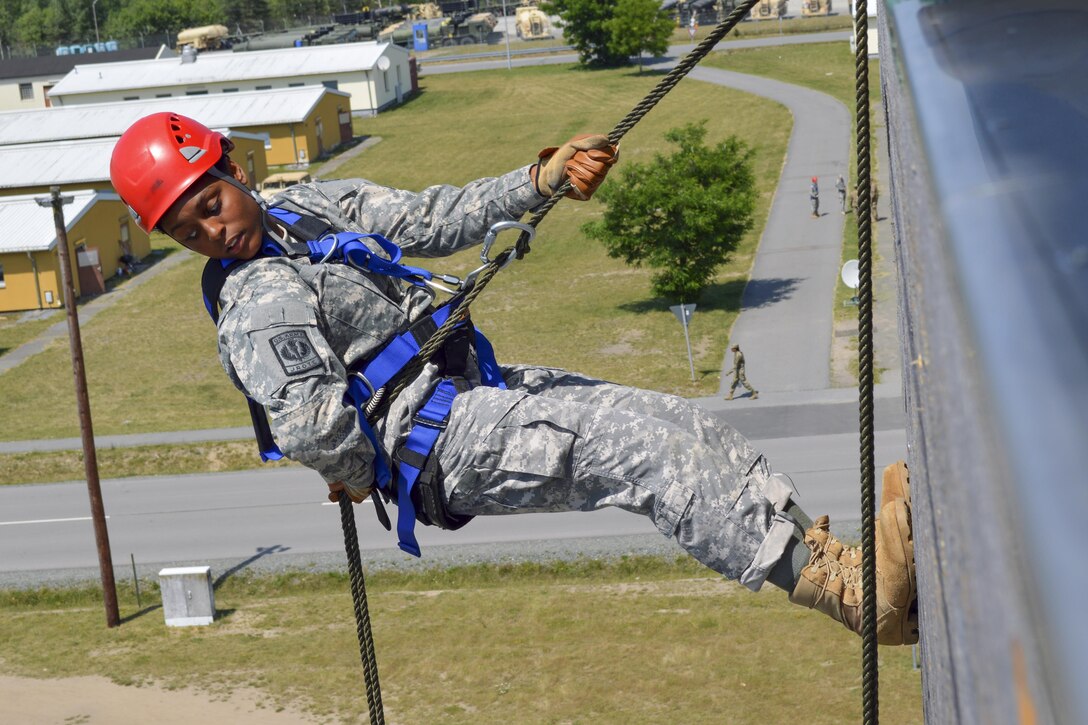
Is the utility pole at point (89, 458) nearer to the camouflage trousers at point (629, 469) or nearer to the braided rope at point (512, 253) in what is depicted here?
the braided rope at point (512, 253)

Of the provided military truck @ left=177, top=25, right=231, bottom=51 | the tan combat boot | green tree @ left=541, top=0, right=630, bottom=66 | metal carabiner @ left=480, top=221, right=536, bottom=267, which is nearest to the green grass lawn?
green tree @ left=541, top=0, right=630, bottom=66

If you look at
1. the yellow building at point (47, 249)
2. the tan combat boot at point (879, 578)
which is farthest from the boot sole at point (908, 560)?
the yellow building at point (47, 249)

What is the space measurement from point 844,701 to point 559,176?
12.9 metres

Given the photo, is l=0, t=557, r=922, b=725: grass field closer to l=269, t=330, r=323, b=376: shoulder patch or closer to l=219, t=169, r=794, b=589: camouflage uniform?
l=219, t=169, r=794, b=589: camouflage uniform

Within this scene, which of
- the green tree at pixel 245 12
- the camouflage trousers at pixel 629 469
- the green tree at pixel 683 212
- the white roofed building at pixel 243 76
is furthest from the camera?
the green tree at pixel 245 12

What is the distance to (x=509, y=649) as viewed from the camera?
18812 mm

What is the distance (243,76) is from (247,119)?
32.1ft

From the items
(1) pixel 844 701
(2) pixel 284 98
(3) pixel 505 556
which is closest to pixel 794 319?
(3) pixel 505 556

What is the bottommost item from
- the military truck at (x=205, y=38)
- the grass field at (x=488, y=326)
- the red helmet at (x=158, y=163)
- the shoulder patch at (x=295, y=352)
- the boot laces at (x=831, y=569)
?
the grass field at (x=488, y=326)

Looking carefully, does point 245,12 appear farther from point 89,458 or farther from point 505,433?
point 505,433

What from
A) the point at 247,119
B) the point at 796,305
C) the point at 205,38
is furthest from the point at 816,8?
the point at 796,305

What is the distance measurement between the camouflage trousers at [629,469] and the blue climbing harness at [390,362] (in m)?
0.10

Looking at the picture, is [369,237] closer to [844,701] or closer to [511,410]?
[511,410]

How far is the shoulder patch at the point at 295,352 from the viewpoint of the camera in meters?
4.80
